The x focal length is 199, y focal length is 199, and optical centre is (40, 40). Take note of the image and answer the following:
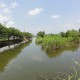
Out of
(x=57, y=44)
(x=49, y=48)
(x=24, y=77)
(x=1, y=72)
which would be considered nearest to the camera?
(x=24, y=77)

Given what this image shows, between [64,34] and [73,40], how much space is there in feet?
48.2

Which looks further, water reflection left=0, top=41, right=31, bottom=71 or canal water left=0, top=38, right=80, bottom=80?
water reflection left=0, top=41, right=31, bottom=71

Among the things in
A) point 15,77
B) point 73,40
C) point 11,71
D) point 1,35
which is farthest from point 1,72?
point 73,40

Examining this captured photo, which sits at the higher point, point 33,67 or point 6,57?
point 6,57

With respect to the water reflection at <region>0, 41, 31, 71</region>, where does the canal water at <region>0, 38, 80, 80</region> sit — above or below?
below

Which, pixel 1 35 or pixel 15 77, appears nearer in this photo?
pixel 15 77

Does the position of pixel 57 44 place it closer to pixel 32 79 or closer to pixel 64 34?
pixel 32 79

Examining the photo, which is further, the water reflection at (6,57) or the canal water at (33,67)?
the water reflection at (6,57)

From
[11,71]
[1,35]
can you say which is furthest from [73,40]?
[11,71]

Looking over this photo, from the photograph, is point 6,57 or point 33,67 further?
point 6,57

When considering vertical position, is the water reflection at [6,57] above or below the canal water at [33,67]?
above

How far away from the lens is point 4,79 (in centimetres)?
1419

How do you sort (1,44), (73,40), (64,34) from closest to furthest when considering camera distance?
(1,44) < (73,40) < (64,34)

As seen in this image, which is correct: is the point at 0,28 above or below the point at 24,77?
above
